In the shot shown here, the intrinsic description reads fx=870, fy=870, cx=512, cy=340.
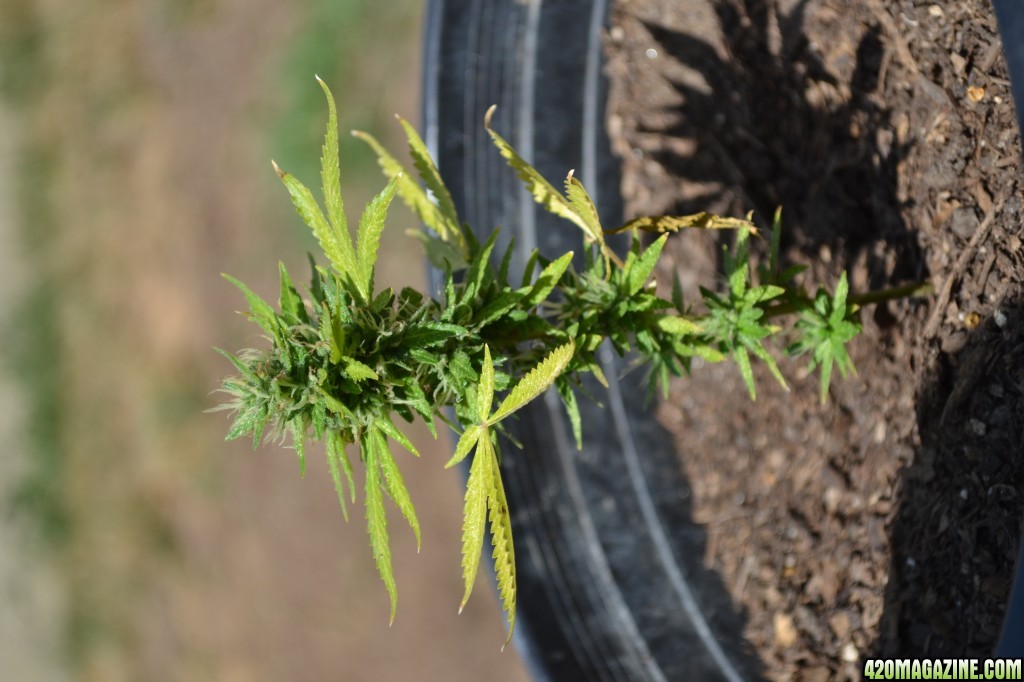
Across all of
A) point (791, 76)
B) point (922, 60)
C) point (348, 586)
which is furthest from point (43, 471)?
point (922, 60)

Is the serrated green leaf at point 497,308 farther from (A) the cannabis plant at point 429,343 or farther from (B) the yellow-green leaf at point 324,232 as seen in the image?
(B) the yellow-green leaf at point 324,232

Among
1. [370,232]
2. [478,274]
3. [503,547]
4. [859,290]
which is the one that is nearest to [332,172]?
[370,232]

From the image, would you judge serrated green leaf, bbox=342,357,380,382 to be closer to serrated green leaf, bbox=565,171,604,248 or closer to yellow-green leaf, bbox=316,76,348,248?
yellow-green leaf, bbox=316,76,348,248

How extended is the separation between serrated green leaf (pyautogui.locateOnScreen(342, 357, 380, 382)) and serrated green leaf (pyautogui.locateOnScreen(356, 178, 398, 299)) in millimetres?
67

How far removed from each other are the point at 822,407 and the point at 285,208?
4.95ft

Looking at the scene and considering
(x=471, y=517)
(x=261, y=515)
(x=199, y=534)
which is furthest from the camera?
(x=199, y=534)

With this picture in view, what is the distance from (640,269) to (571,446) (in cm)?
54

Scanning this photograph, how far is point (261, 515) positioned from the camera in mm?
2262

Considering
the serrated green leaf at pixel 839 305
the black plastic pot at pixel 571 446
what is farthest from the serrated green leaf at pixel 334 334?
the black plastic pot at pixel 571 446

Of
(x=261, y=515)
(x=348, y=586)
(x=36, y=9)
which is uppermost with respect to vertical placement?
(x=36, y=9)

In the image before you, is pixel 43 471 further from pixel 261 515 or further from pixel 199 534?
pixel 261 515

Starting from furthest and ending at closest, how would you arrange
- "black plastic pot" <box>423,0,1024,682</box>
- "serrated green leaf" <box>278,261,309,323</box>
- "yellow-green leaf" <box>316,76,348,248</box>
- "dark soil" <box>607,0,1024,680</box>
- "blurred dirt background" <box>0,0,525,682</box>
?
"blurred dirt background" <box>0,0,525,682</box>, "black plastic pot" <box>423,0,1024,682</box>, "dark soil" <box>607,0,1024,680</box>, "serrated green leaf" <box>278,261,309,323</box>, "yellow-green leaf" <box>316,76,348,248</box>

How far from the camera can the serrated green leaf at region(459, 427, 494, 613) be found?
604 mm

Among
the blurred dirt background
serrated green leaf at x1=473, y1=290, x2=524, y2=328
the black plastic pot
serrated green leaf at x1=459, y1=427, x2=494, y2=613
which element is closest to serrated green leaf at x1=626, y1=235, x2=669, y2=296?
serrated green leaf at x1=473, y1=290, x2=524, y2=328
